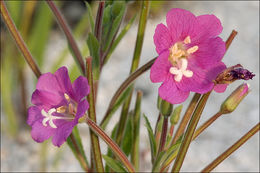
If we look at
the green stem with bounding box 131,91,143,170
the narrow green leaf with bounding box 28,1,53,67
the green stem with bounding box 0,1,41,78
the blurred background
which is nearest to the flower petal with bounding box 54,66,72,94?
the green stem with bounding box 0,1,41,78

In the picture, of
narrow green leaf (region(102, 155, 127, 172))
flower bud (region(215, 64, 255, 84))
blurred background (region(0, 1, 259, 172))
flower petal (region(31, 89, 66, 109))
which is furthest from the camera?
blurred background (region(0, 1, 259, 172))

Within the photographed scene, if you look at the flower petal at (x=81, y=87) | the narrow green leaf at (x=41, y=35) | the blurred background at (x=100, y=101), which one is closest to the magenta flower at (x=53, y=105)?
the flower petal at (x=81, y=87)

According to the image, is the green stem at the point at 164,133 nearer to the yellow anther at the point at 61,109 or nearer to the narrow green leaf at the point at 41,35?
the yellow anther at the point at 61,109

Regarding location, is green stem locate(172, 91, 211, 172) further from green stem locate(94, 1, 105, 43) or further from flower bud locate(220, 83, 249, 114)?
green stem locate(94, 1, 105, 43)

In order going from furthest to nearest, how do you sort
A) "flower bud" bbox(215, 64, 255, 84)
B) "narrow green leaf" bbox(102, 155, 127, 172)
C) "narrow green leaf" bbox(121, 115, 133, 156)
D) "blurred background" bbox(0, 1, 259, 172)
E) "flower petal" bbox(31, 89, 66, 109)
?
1. "blurred background" bbox(0, 1, 259, 172)
2. "narrow green leaf" bbox(121, 115, 133, 156)
3. "narrow green leaf" bbox(102, 155, 127, 172)
4. "flower petal" bbox(31, 89, 66, 109)
5. "flower bud" bbox(215, 64, 255, 84)

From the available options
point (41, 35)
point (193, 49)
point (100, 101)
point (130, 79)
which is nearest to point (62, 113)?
point (130, 79)

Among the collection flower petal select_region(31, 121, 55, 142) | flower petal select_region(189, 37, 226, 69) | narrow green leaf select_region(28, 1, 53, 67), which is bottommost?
flower petal select_region(31, 121, 55, 142)
